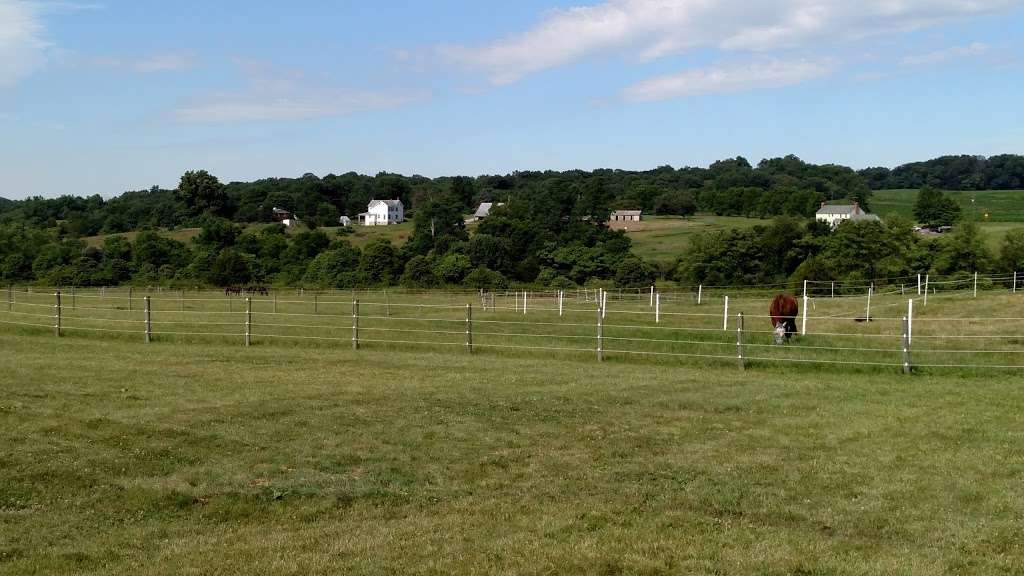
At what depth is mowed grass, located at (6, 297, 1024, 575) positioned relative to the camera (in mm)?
6383

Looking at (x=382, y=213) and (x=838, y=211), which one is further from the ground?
(x=382, y=213)

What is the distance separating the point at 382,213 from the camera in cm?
14850

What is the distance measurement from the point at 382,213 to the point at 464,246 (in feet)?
198

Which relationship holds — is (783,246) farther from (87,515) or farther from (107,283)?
(87,515)

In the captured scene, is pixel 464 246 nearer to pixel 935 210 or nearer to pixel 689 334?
pixel 935 210

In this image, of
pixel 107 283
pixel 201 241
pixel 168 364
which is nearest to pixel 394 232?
pixel 201 241

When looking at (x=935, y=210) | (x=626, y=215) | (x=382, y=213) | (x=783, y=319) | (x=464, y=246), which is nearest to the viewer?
(x=783, y=319)

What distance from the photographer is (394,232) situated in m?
118

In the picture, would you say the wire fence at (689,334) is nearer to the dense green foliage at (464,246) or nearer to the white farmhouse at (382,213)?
the dense green foliage at (464,246)

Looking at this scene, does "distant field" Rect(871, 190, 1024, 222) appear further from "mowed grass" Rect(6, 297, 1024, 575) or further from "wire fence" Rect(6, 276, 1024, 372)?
"mowed grass" Rect(6, 297, 1024, 575)

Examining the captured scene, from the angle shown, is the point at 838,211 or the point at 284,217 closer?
the point at 838,211

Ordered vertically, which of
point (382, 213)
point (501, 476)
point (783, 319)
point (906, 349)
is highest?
point (382, 213)

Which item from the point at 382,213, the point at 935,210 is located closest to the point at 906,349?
the point at 935,210

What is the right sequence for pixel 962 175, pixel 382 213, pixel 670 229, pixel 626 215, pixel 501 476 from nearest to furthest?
1. pixel 501 476
2. pixel 670 229
3. pixel 626 215
4. pixel 382 213
5. pixel 962 175
